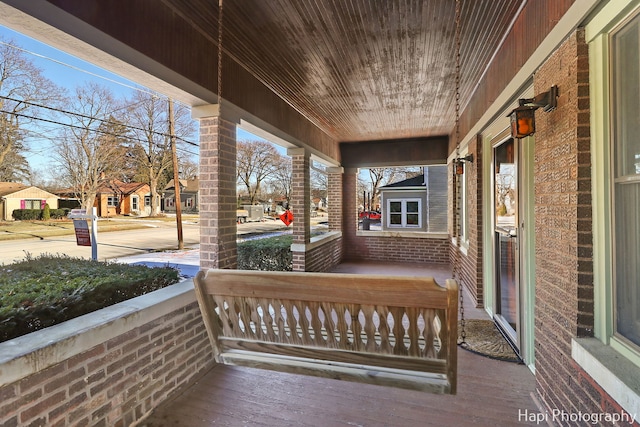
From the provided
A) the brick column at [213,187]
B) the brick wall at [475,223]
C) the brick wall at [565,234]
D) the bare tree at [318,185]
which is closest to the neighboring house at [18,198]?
the brick column at [213,187]

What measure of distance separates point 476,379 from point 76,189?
229 inches

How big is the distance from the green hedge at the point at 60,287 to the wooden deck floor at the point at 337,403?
2.97ft

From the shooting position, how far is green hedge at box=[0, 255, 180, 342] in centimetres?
175

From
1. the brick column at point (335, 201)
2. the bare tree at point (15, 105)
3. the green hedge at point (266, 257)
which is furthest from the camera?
the brick column at point (335, 201)

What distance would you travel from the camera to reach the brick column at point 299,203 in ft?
17.6

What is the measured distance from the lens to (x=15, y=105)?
11.9 ft

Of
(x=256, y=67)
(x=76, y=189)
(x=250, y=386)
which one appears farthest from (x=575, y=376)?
(x=76, y=189)

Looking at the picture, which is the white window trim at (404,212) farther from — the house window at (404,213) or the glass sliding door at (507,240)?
the glass sliding door at (507,240)

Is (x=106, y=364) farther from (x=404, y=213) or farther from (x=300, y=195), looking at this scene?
(x=404, y=213)

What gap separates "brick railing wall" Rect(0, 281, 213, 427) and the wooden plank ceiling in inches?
88.6

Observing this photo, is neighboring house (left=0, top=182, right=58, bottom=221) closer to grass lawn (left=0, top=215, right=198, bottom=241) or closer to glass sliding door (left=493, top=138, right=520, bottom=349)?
grass lawn (left=0, top=215, right=198, bottom=241)

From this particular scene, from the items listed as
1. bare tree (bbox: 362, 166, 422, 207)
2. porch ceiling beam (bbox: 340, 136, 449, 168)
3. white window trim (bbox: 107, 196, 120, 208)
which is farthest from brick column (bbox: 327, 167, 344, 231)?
bare tree (bbox: 362, 166, 422, 207)

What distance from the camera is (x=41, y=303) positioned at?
6.06 ft

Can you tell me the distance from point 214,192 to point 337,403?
6.82 ft
